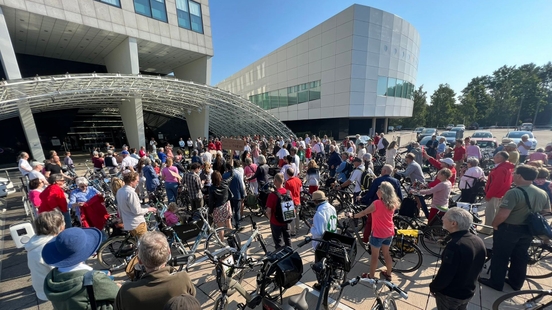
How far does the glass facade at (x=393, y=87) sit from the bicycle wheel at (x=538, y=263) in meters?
25.3

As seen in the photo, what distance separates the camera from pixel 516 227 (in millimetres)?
2916

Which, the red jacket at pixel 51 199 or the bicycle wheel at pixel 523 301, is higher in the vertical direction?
the red jacket at pixel 51 199

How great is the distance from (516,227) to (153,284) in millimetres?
4650

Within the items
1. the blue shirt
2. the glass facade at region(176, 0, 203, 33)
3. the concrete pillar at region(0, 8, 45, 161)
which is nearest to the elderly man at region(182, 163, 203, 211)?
the blue shirt

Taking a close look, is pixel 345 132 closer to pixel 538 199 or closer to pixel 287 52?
pixel 287 52

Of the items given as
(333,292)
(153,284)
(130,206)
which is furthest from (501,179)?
(130,206)

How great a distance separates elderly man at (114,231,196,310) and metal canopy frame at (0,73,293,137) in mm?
13704

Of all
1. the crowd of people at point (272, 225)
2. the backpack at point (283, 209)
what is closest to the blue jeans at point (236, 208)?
the crowd of people at point (272, 225)

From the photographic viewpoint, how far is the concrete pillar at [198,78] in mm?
20803

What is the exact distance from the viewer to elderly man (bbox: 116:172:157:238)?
3594mm

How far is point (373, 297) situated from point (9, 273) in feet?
22.6

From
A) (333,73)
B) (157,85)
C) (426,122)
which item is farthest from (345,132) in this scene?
(426,122)

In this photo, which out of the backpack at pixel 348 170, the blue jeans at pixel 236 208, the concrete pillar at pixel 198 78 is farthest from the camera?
the concrete pillar at pixel 198 78

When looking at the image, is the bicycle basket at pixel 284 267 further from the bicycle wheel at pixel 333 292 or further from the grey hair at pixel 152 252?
the grey hair at pixel 152 252
